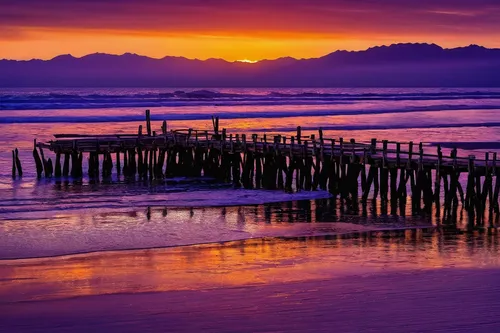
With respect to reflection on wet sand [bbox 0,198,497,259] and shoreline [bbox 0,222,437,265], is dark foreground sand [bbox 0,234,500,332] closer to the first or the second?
shoreline [bbox 0,222,437,265]

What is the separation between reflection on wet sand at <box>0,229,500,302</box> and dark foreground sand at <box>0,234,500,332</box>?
2cm

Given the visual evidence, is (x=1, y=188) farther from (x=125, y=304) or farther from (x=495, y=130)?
(x=495, y=130)

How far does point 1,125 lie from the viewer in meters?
66.7

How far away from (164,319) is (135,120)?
207ft

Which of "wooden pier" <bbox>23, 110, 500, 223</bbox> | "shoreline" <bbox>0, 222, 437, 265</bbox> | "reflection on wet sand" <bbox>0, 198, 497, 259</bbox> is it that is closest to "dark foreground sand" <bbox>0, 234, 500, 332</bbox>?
"shoreline" <bbox>0, 222, 437, 265</bbox>

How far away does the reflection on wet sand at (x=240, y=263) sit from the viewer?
15.2 metres

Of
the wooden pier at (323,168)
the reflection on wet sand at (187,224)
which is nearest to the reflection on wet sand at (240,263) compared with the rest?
the reflection on wet sand at (187,224)

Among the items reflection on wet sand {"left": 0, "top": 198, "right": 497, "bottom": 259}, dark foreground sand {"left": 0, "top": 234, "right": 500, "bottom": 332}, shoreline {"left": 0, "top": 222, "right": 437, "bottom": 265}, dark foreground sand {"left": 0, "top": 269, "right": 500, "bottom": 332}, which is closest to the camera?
dark foreground sand {"left": 0, "top": 269, "right": 500, "bottom": 332}

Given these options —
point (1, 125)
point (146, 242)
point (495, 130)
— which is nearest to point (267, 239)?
point (146, 242)

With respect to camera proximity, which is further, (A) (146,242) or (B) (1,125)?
(B) (1,125)

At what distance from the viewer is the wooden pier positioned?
24.9m

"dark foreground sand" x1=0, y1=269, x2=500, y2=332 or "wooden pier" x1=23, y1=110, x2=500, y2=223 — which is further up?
"wooden pier" x1=23, y1=110, x2=500, y2=223

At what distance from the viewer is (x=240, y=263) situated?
17.0 metres

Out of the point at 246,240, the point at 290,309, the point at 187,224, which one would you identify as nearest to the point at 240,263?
the point at 246,240
